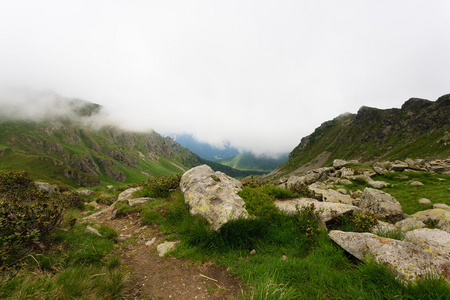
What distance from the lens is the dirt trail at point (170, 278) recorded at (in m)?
4.70

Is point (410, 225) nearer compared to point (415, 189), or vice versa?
point (410, 225)

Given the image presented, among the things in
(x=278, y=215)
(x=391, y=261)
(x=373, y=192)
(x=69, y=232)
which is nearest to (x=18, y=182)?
(x=69, y=232)

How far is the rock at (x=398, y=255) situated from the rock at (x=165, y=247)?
19.8 feet

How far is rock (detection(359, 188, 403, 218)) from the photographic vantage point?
8797 mm

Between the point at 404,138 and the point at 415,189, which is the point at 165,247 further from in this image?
the point at 404,138

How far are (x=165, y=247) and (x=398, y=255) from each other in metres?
7.49

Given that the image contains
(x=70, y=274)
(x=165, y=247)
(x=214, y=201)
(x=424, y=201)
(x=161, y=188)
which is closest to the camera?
(x=70, y=274)

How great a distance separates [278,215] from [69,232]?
28.7 feet

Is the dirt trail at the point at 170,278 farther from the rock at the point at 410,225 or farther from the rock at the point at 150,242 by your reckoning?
the rock at the point at 410,225

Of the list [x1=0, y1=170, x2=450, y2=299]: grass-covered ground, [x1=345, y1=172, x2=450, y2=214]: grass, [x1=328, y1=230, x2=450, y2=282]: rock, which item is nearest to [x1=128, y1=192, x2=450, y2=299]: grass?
[x1=0, y1=170, x2=450, y2=299]: grass-covered ground

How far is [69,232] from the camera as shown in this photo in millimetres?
6973

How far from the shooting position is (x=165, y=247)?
23.1 ft

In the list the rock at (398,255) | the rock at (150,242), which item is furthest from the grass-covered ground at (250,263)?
the rock at (150,242)

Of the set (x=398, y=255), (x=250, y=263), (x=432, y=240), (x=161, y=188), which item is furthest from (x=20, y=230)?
(x=432, y=240)
